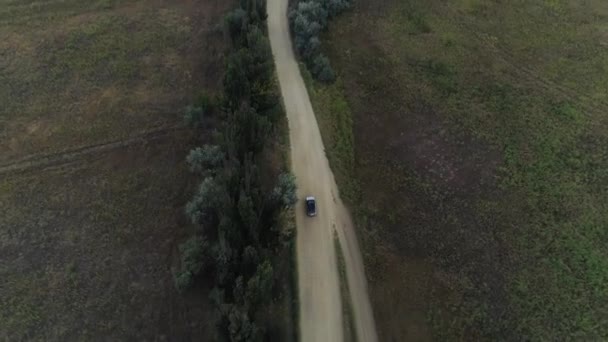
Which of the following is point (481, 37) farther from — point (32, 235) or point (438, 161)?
point (32, 235)

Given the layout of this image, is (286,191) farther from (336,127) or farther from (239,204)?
(336,127)

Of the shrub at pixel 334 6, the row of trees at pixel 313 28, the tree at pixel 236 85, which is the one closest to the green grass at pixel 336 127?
the row of trees at pixel 313 28

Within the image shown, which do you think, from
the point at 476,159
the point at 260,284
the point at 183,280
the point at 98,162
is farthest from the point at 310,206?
the point at 98,162

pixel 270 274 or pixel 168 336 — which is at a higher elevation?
pixel 270 274

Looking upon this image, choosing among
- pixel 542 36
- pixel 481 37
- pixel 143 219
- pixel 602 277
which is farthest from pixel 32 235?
pixel 542 36

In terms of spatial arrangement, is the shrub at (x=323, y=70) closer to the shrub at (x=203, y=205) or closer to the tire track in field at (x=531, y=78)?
the tire track in field at (x=531, y=78)

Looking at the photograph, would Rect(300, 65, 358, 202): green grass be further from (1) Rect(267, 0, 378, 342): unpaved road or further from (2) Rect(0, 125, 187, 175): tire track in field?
(2) Rect(0, 125, 187, 175): tire track in field
